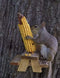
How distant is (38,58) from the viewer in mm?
1334

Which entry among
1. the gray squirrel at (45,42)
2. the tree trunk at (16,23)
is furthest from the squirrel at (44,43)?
the tree trunk at (16,23)

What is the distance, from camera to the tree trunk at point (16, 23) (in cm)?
172

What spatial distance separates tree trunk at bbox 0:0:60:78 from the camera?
1.72m

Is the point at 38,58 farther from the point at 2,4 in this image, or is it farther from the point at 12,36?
the point at 2,4

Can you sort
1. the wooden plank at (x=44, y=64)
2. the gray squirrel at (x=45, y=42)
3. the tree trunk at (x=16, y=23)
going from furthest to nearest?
1. the tree trunk at (x=16, y=23)
2. the gray squirrel at (x=45, y=42)
3. the wooden plank at (x=44, y=64)

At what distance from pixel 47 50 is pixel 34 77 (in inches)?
17.3

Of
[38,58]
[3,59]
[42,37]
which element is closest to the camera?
[38,58]

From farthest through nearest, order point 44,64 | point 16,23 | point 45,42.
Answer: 1. point 16,23
2. point 45,42
3. point 44,64

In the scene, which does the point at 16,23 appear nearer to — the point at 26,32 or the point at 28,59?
the point at 26,32

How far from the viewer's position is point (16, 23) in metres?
1.77

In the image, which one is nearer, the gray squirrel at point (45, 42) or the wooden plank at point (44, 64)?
the wooden plank at point (44, 64)

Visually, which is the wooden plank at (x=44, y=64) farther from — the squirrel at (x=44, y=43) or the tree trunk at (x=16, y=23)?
the tree trunk at (x=16, y=23)

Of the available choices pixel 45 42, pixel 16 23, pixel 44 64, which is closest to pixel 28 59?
pixel 44 64

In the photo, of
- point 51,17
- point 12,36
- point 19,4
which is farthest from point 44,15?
point 12,36
